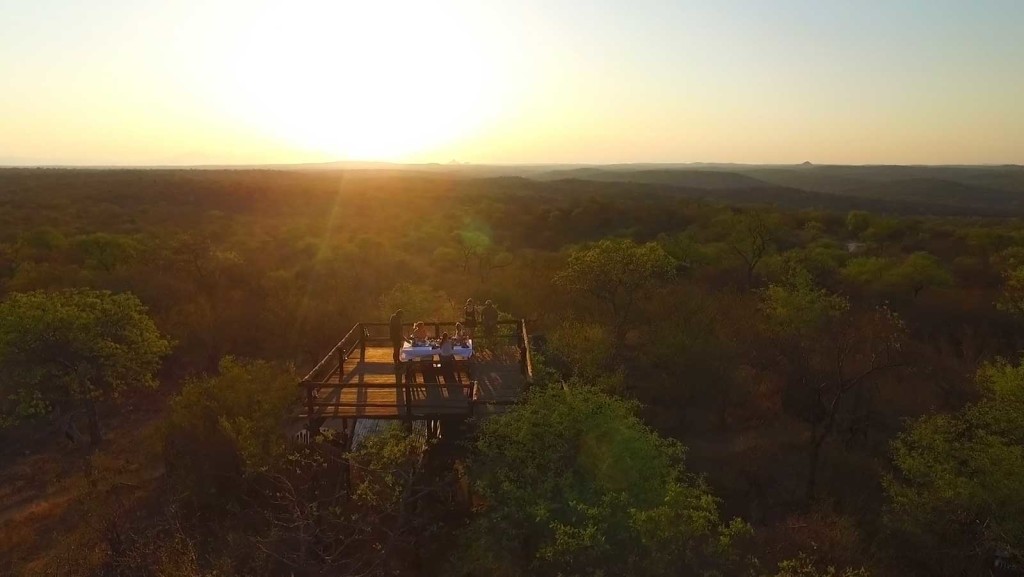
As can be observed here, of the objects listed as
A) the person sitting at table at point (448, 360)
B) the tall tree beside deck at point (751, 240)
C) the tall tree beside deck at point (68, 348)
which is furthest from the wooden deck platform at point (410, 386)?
the tall tree beside deck at point (751, 240)

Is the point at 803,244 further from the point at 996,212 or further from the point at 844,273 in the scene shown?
the point at 996,212

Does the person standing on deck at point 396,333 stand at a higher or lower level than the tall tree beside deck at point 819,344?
higher

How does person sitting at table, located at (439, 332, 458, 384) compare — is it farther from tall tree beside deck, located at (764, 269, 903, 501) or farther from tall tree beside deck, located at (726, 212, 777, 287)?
tall tree beside deck, located at (726, 212, 777, 287)

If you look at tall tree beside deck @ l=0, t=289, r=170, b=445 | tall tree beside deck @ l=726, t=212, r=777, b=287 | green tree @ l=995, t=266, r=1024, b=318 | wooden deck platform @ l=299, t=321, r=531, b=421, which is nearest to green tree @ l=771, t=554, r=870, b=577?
wooden deck platform @ l=299, t=321, r=531, b=421

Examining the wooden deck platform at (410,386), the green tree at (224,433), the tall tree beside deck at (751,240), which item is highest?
the tall tree beside deck at (751,240)

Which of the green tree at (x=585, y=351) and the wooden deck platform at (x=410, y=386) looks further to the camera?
the green tree at (x=585, y=351)

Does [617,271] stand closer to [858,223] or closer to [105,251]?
[105,251]

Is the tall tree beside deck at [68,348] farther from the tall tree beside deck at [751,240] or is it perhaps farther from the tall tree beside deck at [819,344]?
the tall tree beside deck at [751,240]
